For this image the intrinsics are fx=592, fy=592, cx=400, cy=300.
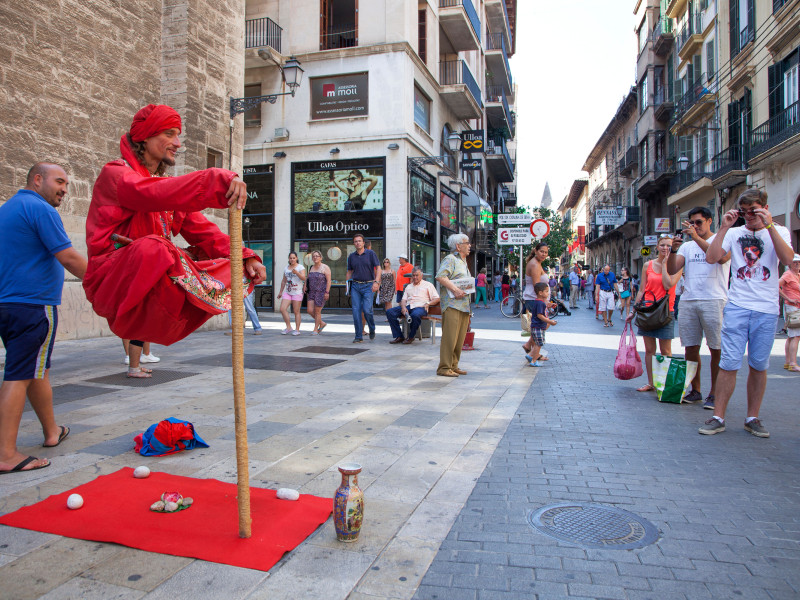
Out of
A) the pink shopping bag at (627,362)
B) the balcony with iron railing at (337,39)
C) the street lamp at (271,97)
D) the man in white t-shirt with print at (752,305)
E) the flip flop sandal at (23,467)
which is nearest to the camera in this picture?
the flip flop sandal at (23,467)

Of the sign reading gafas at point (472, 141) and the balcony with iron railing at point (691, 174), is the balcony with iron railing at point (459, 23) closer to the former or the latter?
the sign reading gafas at point (472, 141)

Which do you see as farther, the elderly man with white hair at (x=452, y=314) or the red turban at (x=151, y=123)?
the elderly man with white hair at (x=452, y=314)

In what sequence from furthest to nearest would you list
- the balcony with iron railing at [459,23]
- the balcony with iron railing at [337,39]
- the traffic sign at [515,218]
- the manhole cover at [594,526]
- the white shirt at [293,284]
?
the balcony with iron railing at [459,23] → the balcony with iron railing at [337,39] → the traffic sign at [515,218] → the white shirt at [293,284] → the manhole cover at [594,526]

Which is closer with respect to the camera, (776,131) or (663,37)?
(776,131)

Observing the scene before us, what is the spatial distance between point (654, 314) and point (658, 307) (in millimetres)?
88

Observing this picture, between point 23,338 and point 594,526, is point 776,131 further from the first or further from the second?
point 23,338

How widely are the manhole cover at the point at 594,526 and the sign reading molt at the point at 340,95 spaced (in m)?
18.8

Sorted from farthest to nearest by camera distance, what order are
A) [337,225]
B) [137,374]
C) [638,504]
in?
[337,225] < [137,374] < [638,504]

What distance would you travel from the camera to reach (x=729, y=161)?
79.8 ft

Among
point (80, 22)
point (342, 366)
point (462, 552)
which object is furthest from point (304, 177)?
point (462, 552)

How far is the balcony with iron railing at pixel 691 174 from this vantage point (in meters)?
27.2

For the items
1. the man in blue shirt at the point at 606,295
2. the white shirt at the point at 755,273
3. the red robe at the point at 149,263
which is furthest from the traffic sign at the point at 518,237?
the red robe at the point at 149,263

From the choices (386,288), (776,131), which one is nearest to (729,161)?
(776,131)

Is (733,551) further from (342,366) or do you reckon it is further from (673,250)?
(342,366)
